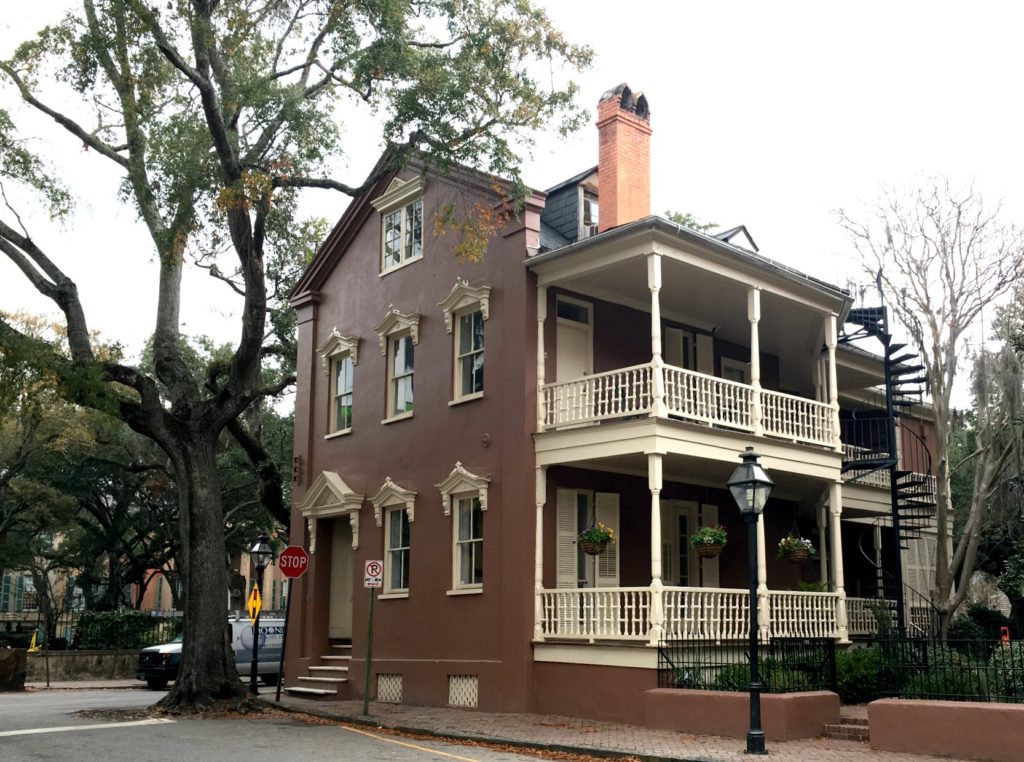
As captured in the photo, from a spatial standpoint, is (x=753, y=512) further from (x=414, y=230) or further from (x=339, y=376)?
(x=339, y=376)

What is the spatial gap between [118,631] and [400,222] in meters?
18.5

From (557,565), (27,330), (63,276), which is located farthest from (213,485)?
(27,330)

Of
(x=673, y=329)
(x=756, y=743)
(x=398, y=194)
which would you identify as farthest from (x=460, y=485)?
(x=756, y=743)

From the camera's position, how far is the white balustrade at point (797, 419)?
62.3 ft

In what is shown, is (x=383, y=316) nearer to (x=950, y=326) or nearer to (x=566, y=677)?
(x=566, y=677)

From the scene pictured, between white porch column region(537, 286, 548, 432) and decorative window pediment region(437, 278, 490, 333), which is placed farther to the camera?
decorative window pediment region(437, 278, 490, 333)

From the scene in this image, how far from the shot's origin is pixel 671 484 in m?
20.9

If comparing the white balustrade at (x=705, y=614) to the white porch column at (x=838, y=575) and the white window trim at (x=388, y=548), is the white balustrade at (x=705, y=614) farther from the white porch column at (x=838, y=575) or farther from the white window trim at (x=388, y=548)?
the white window trim at (x=388, y=548)

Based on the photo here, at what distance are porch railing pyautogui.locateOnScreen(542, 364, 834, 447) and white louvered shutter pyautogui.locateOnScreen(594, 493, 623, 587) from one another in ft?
6.06

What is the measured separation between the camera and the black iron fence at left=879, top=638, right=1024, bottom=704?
520 inches

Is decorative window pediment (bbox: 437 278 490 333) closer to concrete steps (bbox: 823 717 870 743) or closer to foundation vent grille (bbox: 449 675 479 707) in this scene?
foundation vent grille (bbox: 449 675 479 707)

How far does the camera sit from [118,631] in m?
33.6

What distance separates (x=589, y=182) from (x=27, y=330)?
21404 mm

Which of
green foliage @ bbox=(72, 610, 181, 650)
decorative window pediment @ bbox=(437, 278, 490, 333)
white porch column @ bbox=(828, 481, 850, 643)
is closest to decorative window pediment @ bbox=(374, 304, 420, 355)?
decorative window pediment @ bbox=(437, 278, 490, 333)
